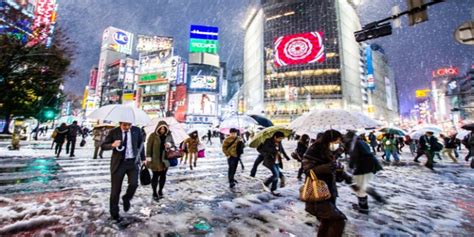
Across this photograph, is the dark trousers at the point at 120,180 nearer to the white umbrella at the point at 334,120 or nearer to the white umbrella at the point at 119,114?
the white umbrella at the point at 119,114

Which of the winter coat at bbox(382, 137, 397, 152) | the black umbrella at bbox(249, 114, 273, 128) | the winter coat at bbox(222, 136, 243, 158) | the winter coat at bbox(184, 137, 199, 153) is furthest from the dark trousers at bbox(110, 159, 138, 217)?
the winter coat at bbox(382, 137, 397, 152)

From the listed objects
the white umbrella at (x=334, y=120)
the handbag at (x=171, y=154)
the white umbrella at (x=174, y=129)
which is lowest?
the handbag at (x=171, y=154)

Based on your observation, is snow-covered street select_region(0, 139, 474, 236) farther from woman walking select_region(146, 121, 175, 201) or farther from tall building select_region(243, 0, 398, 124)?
tall building select_region(243, 0, 398, 124)

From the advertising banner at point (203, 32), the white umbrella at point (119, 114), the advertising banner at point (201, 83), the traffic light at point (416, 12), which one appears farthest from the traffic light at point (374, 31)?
the advertising banner at point (203, 32)

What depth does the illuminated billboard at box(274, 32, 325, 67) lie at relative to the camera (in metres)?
61.6

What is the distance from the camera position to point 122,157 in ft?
11.9

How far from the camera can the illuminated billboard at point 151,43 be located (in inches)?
2886

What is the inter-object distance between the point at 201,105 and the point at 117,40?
3027 inches

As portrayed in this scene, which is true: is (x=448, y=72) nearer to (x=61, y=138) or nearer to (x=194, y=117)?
(x=194, y=117)

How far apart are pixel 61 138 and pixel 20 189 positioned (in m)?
6.49

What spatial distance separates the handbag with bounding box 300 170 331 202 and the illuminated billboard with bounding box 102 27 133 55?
400 ft

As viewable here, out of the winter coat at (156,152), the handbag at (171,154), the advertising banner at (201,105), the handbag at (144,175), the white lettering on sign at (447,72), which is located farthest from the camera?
the white lettering on sign at (447,72)

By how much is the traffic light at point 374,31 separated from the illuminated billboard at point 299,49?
5711cm

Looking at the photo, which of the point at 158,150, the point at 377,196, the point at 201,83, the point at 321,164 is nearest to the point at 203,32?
the point at 201,83
